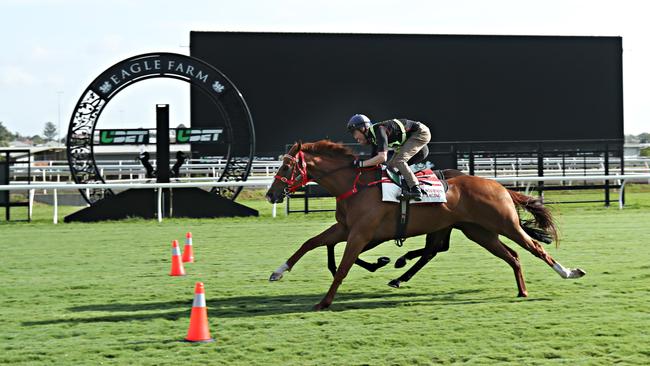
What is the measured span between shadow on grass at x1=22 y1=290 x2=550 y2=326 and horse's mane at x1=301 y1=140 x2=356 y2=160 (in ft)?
4.50

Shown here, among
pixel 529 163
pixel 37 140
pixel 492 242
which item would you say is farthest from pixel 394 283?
pixel 37 140

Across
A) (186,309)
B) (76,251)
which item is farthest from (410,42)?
(186,309)

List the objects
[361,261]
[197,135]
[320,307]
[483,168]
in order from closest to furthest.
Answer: [320,307], [361,261], [197,135], [483,168]

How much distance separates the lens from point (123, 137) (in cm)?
2072

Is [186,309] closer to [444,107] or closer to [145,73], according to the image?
[145,73]

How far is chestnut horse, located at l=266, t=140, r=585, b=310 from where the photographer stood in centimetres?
910

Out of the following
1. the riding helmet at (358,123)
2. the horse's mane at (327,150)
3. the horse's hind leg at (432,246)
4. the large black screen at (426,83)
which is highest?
the large black screen at (426,83)

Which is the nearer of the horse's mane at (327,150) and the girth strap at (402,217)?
the girth strap at (402,217)

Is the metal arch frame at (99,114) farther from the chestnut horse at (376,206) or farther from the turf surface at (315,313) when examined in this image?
the chestnut horse at (376,206)

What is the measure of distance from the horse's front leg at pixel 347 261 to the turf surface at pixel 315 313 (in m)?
0.17

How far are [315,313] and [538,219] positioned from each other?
3027 millimetres

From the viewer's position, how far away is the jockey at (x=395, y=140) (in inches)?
356

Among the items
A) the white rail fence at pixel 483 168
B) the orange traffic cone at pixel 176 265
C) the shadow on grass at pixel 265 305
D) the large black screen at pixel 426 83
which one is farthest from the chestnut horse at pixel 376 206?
the large black screen at pixel 426 83

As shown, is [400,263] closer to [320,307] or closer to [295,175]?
[295,175]
